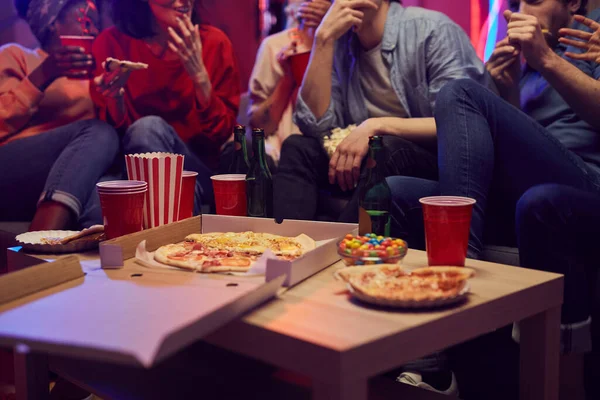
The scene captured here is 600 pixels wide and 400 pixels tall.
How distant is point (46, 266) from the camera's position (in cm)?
105

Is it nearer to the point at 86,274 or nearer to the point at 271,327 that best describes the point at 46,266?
the point at 86,274

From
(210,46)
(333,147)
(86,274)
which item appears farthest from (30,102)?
(86,274)

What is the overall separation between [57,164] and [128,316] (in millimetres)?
1810

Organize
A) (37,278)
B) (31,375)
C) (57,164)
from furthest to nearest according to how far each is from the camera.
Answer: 1. (57,164)
2. (31,375)
3. (37,278)

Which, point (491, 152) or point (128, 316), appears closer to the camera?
point (128, 316)

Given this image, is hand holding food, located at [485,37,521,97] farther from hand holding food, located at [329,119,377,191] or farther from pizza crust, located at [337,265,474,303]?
pizza crust, located at [337,265,474,303]

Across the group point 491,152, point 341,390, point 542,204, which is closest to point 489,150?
point 491,152

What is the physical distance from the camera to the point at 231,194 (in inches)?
59.9

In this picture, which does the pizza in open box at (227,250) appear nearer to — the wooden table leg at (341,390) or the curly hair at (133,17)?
the wooden table leg at (341,390)

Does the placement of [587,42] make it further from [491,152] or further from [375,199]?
[375,199]

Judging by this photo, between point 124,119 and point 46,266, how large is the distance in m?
2.08

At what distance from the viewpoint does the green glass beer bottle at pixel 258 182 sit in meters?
1.55

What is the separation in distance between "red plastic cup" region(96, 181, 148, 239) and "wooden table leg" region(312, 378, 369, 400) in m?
0.66

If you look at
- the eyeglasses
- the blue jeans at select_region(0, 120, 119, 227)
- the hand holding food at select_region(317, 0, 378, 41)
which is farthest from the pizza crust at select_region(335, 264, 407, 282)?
the eyeglasses
